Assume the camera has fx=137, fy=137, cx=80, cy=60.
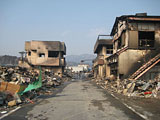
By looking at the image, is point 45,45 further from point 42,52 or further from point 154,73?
point 154,73

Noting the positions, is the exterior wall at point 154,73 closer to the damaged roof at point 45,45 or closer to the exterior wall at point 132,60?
the exterior wall at point 132,60

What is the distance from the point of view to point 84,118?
18.0 ft

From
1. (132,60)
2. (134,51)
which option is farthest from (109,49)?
(132,60)

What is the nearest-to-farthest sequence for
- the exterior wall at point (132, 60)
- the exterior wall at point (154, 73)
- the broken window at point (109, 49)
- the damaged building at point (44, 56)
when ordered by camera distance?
the exterior wall at point (154, 73)
the exterior wall at point (132, 60)
the broken window at point (109, 49)
the damaged building at point (44, 56)

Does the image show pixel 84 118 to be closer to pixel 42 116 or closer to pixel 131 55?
pixel 42 116

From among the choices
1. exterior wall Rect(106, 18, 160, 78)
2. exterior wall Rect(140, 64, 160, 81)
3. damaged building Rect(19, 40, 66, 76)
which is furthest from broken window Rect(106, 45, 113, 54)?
exterior wall Rect(140, 64, 160, 81)

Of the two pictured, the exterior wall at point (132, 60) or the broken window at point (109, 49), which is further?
the broken window at point (109, 49)

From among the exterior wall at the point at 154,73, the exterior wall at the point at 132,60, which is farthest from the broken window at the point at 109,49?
the exterior wall at the point at 154,73

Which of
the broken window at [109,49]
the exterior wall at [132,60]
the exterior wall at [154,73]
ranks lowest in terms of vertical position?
the exterior wall at [154,73]

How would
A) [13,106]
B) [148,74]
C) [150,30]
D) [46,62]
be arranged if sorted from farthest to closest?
[46,62]
[150,30]
[148,74]
[13,106]

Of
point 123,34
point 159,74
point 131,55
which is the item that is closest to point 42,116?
point 131,55

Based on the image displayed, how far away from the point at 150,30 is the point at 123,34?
2.99 m

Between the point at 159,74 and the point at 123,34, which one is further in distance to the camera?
the point at 123,34

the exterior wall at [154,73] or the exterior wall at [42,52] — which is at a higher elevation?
the exterior wall at [42,52]
